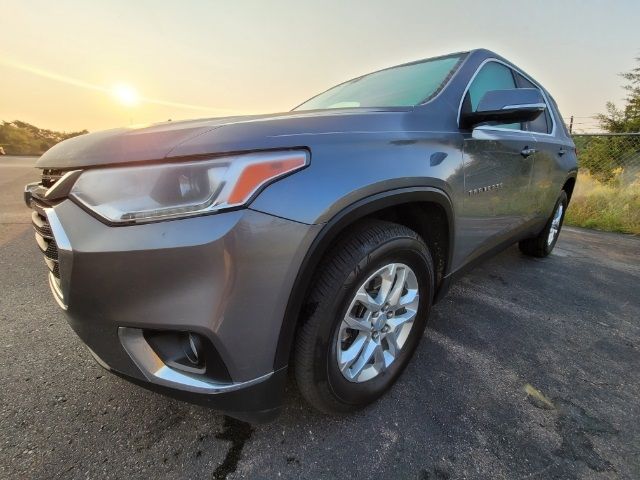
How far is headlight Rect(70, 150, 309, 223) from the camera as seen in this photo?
104 centimetres

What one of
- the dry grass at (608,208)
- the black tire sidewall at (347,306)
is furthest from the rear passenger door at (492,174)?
the dry grass at (608,208)

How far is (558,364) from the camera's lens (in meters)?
2.03

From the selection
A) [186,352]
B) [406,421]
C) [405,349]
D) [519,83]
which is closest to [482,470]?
[406,421]

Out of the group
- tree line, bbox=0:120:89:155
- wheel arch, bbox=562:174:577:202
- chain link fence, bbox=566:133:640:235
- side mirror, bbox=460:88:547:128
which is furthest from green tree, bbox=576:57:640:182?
tree line, bbox=0:120:89:155

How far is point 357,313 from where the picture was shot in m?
1.55

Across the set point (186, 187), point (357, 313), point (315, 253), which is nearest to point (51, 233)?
point (186, 187)

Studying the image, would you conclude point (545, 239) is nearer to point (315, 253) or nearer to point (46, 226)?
point (315, 253)

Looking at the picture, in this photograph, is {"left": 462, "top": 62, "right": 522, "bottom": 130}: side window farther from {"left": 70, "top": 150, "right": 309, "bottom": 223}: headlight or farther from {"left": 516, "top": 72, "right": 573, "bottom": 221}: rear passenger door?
{"left": 70, "top": 150, "right": 309, "bottom": 223}: headlight

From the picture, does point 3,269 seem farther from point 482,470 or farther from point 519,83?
point 519,83

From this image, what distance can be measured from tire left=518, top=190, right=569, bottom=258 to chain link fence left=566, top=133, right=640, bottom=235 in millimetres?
2300

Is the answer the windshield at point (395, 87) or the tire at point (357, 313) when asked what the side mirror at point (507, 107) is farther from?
the tire at point (357, 313)

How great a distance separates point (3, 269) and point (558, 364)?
427 cm

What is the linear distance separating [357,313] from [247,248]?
0.70m

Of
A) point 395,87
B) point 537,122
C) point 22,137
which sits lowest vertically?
point 22,137
